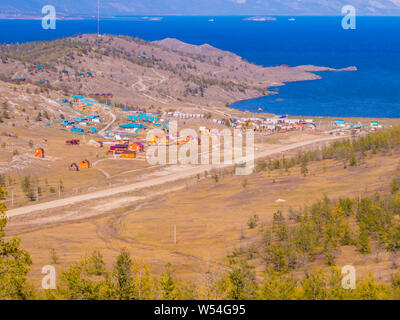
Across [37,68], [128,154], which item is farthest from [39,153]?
[37,68]

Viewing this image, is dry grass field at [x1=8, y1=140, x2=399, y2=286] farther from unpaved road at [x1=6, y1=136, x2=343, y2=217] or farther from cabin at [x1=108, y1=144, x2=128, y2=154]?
cabin at [x1=108, y1=144, x2=128, y2=154]

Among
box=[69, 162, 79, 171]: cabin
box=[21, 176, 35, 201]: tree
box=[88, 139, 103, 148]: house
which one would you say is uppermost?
box=[88, 139, 103, 148]: house

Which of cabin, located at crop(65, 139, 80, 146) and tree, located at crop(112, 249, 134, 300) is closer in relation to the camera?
tree, located at crop(112, 249, 134, 300)

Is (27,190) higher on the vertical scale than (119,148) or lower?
lower

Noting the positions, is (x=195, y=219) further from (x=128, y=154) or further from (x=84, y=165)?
(x=128, y=154)

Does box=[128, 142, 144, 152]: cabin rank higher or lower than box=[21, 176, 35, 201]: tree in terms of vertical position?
higher

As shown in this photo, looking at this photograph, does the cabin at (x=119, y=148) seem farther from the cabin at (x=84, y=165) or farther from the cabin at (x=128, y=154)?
the cabin at (x=84, y=165)

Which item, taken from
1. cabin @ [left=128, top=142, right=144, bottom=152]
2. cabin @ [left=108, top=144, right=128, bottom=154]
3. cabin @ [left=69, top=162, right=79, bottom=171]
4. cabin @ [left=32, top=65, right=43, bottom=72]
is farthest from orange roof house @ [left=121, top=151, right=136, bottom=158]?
cabin @ [left=32, top=65, right=43, bottom=72]

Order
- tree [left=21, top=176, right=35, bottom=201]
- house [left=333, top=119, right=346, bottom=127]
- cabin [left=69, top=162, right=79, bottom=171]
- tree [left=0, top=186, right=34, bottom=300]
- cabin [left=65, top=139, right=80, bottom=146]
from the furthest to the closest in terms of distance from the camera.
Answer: house [left=333, top=119, right=346, bottom=127] → cabin [left=65, top=139, right=80, bottom=146] → cabin [left=69, top=162, right=79, bottom=171] → tree [left=21, top=176, right=35, bottom=201] → tree [left=0, top=186, right=34, bottom=300]

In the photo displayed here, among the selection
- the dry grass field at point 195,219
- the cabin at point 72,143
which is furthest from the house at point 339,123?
the cabin at point 72,143

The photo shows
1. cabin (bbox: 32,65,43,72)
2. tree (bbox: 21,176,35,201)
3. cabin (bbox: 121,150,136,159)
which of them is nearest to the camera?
tree (bbox: 21,176,35,201)

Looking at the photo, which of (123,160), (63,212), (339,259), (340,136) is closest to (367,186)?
(339,259)

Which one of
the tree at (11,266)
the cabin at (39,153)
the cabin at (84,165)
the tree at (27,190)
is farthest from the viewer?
the cabin at (39,153)

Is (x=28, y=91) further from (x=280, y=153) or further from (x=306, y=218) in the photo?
(x=306, y=218)
